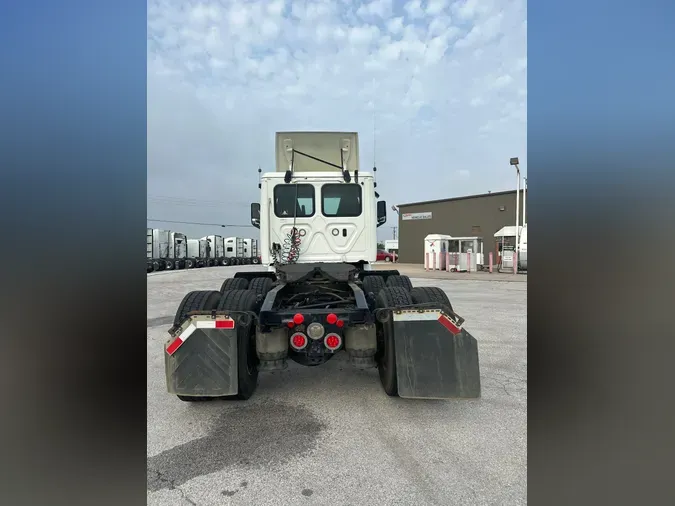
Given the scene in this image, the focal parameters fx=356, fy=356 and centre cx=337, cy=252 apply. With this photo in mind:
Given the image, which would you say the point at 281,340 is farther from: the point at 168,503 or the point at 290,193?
the point at 290,193

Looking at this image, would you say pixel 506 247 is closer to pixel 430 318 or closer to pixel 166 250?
pixel 430 318

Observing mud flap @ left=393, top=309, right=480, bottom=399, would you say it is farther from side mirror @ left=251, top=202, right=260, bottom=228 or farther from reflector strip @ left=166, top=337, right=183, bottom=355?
side mirror @ left=251, top=202, right=260, bottom=228

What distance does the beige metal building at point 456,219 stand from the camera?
3016 centimetres

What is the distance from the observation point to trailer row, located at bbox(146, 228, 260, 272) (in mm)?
26188

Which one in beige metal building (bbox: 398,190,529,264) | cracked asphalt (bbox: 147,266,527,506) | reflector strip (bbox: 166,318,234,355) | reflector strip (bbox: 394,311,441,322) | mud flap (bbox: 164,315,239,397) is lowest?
cracked asphalt (bbox: 147,266,527,506)

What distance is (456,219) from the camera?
111ft

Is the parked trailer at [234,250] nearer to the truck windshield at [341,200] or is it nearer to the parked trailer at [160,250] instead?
the parked trailer at [160,250]

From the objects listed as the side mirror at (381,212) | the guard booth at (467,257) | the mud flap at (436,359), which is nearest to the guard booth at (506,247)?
the guard booth at (467,257)

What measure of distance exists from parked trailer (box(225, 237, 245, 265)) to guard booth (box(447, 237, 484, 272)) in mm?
23263

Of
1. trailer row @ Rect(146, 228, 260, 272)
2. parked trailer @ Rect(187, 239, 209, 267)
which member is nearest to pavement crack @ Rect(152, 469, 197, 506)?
trailer row @ Rect(146, 228, 260, 272)

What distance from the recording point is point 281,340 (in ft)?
11.0

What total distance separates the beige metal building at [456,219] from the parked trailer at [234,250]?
17.7 m
